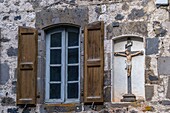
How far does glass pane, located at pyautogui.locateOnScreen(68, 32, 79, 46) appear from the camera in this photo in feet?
29.2

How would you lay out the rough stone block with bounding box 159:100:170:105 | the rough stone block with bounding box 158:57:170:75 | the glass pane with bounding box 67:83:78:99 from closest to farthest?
the rough stone block with bounding box 159:100:170:105 → the rough stone block with bounding box 158:57:170:75 → the glass pane with bounding box 67:83:78:99

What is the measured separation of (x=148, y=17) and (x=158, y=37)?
1.22 ft

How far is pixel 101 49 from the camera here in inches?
336

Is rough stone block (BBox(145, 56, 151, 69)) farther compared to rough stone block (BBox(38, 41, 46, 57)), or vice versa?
rough stone block (BBox(38, 41, 46, 57))

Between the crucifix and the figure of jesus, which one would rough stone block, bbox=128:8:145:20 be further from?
the figure of jesus

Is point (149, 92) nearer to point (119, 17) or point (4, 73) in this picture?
point (119, 17)

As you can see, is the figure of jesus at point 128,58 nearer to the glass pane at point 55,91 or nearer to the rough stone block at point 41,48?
the glass pane at point 55,91

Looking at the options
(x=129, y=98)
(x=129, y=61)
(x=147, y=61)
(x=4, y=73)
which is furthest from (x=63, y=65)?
(x=147, y=61)

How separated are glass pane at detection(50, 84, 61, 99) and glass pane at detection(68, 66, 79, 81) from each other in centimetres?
24

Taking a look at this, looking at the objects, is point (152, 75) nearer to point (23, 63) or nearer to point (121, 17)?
point (121, 17)

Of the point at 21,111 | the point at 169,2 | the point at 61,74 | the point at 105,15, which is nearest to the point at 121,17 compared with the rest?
the point at 105,15

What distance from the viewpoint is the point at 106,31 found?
8.62 meters

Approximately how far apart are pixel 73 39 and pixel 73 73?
581mm

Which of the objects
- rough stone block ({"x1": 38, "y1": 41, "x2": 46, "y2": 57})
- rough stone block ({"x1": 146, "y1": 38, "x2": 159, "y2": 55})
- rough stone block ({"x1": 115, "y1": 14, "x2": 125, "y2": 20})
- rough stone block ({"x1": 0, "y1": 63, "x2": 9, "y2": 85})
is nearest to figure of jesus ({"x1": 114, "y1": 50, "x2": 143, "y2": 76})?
rough stone block ({"x1": 146, "y1": 38, "x2": 159, "y2": 55})
